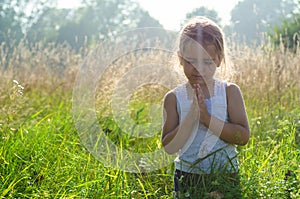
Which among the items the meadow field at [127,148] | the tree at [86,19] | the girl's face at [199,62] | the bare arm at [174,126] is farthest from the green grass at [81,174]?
the tree at [86,19]

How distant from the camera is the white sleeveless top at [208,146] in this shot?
1888 mm

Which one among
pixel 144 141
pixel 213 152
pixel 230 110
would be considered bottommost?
pixel 144 141

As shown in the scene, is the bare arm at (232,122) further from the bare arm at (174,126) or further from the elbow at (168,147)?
the elbow at (168,147)

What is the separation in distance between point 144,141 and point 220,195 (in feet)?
3.65

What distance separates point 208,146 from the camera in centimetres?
191

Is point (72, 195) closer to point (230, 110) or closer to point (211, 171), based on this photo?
point (211, 171)

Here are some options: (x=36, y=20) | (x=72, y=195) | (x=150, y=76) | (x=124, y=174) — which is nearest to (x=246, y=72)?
(x=150, y=76)

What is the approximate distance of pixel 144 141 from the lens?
9.26ft

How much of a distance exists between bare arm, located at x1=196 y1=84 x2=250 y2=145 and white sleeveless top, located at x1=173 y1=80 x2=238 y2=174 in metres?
0.03

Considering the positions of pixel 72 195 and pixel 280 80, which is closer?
pixel 72 195

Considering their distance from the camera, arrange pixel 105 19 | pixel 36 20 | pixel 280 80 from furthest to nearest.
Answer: pixel 105 19, pixel 36 20, pixel 280 80

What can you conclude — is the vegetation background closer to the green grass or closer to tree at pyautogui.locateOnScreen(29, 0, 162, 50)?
the green grass

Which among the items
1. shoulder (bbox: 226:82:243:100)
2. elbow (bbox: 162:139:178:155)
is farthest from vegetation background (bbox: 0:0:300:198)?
shoulder (bbox: 226:82:243:100)

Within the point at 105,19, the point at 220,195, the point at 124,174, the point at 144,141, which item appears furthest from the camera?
the point at 105,19
